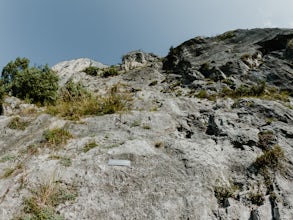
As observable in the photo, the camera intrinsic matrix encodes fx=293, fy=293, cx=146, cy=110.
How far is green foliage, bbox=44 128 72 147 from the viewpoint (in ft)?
31.0

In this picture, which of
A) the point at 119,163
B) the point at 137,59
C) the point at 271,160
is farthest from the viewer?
the point at 137,59

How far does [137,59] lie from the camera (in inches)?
1213

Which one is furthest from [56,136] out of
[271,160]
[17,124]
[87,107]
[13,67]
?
[13,67]

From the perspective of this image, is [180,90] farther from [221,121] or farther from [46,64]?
[46,64]

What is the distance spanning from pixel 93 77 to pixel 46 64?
487cm

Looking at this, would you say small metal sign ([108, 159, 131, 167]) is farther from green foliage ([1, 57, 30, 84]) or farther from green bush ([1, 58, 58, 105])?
green foliage ([1, 57, 30, 84])

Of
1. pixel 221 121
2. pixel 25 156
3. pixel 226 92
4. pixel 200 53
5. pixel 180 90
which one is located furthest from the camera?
pixel 200 53

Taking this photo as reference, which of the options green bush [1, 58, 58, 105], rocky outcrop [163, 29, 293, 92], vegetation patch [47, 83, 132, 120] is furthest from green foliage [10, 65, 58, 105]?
rocky outcrop [163, 29, 293, 92]

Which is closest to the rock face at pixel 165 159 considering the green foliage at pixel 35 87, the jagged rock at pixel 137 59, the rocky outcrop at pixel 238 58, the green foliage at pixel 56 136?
the green foliage at pixel 56 136

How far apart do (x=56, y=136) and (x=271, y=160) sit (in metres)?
6.72

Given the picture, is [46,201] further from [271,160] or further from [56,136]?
[271,160]

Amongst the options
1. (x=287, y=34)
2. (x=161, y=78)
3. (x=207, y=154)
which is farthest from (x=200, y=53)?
(x=207, y=154)

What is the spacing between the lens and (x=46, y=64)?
20.5 metres

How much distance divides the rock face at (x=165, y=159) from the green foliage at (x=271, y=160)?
0.09ft
